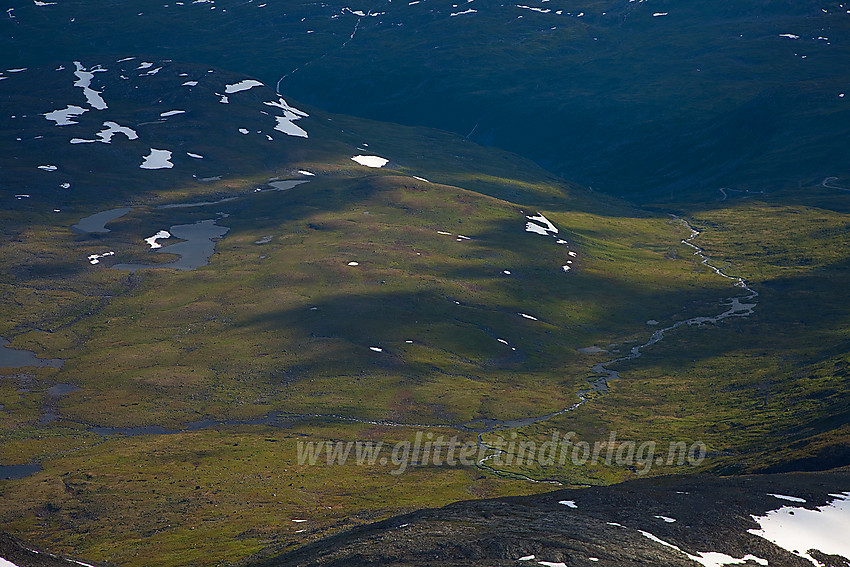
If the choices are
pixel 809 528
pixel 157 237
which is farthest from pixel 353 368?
pixel 157 237

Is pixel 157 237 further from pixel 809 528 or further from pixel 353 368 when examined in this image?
pixel 809 528

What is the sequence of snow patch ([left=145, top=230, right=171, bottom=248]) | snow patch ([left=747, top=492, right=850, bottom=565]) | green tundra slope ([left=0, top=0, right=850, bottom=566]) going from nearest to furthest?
snow patch ([left=747, top=492, right=850, bottom=565]), green tundra slope ([left=0, top=0, right=850, bottom=566]), snow patch ([left=145, top=230, right=171, bottom=248])

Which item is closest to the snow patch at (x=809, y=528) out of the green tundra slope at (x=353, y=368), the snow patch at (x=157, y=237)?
the green tundra slope at (x=353, y=368)

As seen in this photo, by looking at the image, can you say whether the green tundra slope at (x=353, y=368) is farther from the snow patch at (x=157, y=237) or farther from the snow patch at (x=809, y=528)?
the snow patch at (x=809, y=528)

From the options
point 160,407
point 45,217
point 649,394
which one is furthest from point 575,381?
point 45,217

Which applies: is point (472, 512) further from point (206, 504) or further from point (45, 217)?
point (45, 217)

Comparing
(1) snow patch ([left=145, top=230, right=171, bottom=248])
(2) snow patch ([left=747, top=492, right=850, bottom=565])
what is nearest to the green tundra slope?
(1) snow patch ([left=145, top=230, right=171, bottom=248])

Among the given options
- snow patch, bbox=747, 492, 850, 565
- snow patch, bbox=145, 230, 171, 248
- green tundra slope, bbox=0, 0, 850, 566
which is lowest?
snow patch, bbox=145, 230, 171, 248

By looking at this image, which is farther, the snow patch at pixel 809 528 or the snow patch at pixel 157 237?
the snow patch at pixel 157 237

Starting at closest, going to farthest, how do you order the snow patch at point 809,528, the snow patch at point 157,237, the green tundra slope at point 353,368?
the snow patch at point 809,528
the green tundra slope at point 353,368
the snow patch at point 157,237

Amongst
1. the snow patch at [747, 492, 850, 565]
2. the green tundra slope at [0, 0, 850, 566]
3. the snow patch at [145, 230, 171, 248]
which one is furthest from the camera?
the snow patch at [145, 230, 171, 248]

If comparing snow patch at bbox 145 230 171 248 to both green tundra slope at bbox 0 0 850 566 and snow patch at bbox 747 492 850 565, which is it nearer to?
green tundra slope at bbox 0 0 850 566
